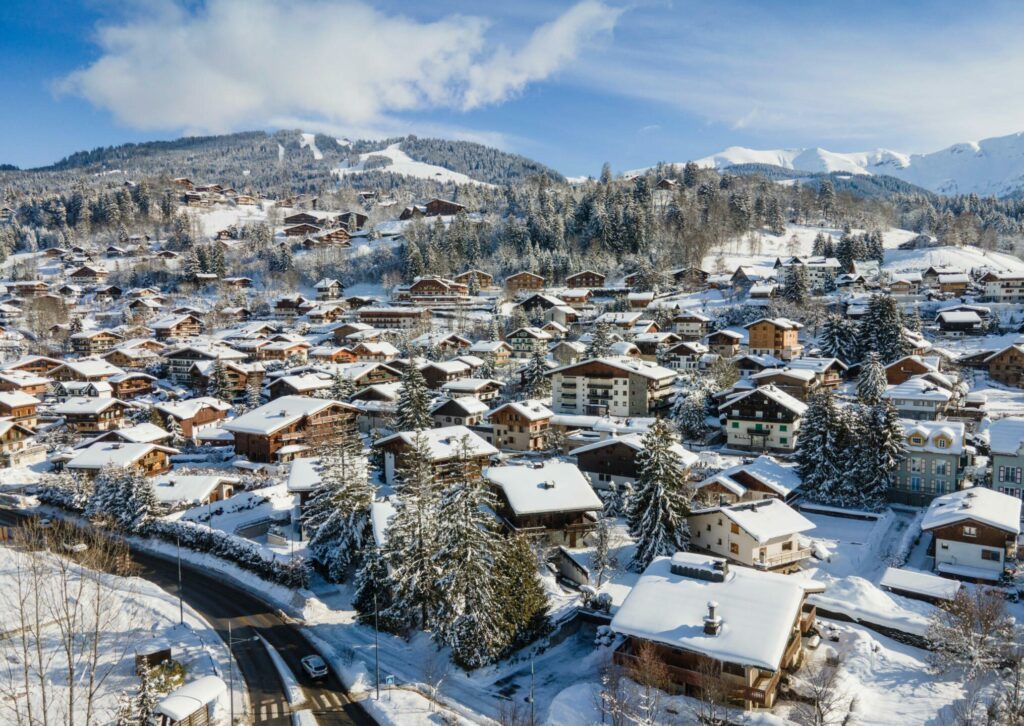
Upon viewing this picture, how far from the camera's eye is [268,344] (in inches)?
3150

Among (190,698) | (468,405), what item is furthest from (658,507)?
(468,405)

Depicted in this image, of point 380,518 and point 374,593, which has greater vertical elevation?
point 380,518

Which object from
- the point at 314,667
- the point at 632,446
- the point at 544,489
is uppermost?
the point at 632,446

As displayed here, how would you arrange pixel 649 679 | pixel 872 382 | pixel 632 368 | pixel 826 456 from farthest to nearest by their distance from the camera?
pixel 632 368 → pixel 872 382 → pixel 826 456 → pixel 649 679

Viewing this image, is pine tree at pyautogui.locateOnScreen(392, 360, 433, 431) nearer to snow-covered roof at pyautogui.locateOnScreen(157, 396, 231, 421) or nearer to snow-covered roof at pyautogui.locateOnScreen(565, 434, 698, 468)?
snow-covered roof at pyautogui.locateOnScreen(565, 434, 698, 468)

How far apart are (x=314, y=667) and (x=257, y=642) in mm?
3490

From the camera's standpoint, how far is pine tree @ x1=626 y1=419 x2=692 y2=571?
102 ft

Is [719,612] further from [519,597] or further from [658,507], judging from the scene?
[658,507]

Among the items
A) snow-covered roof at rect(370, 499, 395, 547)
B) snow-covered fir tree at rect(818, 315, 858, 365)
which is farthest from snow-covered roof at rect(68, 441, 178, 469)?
snow-covered fir tree at rect(818, 315, 858, 365)

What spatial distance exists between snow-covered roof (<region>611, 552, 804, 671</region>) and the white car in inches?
399

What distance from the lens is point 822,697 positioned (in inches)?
733

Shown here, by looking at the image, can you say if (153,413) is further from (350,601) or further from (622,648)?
(622,648)

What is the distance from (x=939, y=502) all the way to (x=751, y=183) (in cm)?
12143

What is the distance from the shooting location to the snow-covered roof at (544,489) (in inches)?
1278
